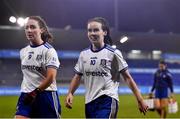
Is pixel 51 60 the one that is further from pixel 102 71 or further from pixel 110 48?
pixel 110 48

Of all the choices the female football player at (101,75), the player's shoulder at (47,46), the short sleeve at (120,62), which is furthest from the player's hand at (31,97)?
the short sleeve at (120,62)


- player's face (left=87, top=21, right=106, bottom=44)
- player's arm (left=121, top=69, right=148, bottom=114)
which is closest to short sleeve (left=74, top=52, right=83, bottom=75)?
player's face (left=87, top=21, right=106, bottom=44)

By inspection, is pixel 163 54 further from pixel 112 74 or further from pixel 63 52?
pixel 112 74

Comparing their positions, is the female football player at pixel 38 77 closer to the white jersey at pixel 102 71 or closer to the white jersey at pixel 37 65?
the white jersey at pixel 37 65

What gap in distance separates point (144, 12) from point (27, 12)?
427 inches

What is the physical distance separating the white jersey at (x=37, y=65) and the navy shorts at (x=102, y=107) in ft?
1.75

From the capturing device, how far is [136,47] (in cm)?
3988

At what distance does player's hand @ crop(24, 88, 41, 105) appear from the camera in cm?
502

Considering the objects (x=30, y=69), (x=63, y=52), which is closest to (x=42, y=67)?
(x=30, y=69)

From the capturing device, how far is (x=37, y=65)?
521 centimetres

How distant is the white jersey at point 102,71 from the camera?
5149mm

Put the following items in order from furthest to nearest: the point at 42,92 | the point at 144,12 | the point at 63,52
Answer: the point at 144,12, the point at 63,52, the point at 42,92

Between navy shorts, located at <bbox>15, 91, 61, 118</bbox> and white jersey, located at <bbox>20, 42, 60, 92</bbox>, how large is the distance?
0.32 ft

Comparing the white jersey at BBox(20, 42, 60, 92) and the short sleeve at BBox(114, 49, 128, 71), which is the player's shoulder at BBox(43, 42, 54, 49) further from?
the short sleeve at BBox(114, 49, 128, 71)
